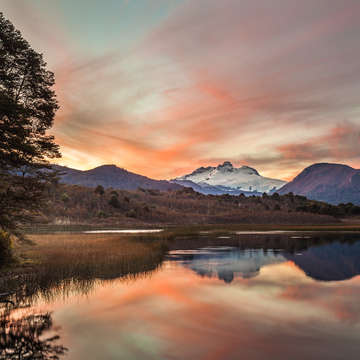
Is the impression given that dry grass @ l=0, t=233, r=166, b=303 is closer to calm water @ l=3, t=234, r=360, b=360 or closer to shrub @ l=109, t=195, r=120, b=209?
calm water @ l=3, t=234, r=360, b=360

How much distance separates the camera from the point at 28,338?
1519 centimetres

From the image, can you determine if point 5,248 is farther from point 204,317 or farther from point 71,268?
point 204,317

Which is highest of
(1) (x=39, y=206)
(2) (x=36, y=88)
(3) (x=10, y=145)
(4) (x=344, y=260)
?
(2) (x=36, y=88)

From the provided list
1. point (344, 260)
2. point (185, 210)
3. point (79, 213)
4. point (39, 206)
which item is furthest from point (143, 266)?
point (185, 210)

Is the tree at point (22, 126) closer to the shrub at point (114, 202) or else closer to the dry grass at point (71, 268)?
the dry grass at point (71, 268)

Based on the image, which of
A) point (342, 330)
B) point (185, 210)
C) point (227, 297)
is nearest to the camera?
point (342, 330)

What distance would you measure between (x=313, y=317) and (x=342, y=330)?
7.75 ft

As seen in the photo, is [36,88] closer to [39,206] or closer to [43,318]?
[39,206]

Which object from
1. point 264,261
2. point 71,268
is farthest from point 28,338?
point 264,261

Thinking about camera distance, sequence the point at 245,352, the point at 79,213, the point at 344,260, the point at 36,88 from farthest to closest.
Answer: the point at 79,213 < the point at 344,260 < the point at 36,88 < the point at 245,352

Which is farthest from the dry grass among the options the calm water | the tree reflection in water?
the tree reflection in water

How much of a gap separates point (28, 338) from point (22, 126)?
16.8m

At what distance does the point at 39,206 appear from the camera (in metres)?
26.8

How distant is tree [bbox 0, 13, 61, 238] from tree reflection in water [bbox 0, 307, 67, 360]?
30.8 ft
